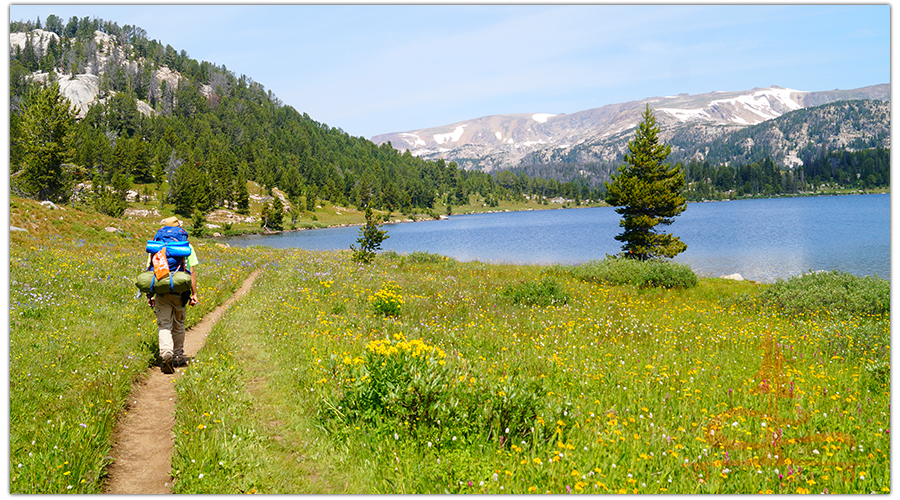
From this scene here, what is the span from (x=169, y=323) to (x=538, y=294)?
12123mm

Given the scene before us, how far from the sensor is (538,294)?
1756 cm

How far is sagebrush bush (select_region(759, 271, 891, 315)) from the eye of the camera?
17.1 metres

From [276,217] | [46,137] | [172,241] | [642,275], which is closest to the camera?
[172,241]

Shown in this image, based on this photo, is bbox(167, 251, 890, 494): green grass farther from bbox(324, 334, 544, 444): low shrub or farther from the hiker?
the hiker

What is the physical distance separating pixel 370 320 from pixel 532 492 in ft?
28.2

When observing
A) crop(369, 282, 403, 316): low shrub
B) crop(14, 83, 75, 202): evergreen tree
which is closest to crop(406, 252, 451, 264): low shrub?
crop(369, 282, 403, 316): low shrub

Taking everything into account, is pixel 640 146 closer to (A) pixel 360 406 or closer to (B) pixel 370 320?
(B) pixel 370 320

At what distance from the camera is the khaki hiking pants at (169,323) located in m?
9.01

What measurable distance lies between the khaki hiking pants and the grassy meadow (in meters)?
0.44

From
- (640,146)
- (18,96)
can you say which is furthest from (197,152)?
(640,146)

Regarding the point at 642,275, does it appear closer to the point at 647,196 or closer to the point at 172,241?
the point at 647,196

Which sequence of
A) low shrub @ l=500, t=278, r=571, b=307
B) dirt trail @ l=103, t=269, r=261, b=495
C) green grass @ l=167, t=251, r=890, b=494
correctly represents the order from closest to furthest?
green grass @ l=167, t=251, r=890, b=494, dirt trail @ l=103, t=269, r=261, b=495, low shrub @ l=500, t=278, r=571, b=307

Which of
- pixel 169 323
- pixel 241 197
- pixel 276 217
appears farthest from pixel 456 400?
pixel 241 197

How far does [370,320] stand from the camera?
12.7 m
